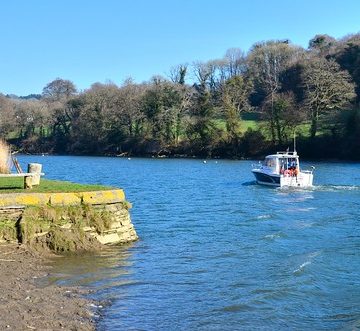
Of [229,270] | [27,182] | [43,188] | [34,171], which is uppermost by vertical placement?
[34,171]

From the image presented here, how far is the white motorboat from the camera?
4270 centimetres

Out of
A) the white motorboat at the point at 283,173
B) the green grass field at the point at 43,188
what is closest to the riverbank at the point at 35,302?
the green grass field at the point at 43,188

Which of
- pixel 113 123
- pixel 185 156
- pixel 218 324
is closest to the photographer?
pixel 218 324

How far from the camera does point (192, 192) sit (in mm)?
37500

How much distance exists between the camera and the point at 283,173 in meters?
43.8

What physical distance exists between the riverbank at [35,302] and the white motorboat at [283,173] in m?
30.3

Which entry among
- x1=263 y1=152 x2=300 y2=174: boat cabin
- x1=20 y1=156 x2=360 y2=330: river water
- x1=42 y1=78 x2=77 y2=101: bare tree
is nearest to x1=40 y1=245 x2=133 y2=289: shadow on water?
x1=20 y1=156 x2=360 y2=330: river water

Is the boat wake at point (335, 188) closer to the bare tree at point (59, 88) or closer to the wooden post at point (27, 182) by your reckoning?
the wooden post at point (27, 182)

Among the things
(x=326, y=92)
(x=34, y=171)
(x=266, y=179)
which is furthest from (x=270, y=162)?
(x=326, y=92)

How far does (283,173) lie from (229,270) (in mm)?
29100

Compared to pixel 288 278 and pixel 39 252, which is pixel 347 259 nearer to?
pixel 288 278

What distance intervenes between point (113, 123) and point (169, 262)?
92.0 metres

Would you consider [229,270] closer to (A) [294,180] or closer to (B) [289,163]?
(A) [294,180]

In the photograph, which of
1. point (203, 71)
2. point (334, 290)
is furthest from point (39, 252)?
point (203, 71)
